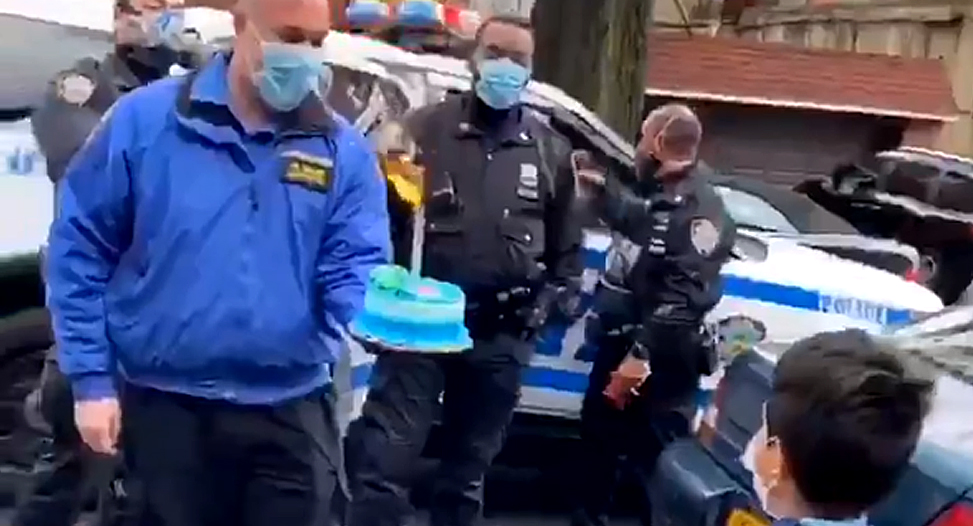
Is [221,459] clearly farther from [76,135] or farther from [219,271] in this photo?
[76,135]

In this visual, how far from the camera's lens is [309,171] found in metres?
3.89

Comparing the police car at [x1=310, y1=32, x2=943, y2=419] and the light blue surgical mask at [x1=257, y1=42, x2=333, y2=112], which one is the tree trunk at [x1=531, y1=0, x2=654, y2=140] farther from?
the light blue surgical mask at [x1=257, y1=42, x2=333, y2=112]

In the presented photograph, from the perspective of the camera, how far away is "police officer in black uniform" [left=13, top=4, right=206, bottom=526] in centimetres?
526

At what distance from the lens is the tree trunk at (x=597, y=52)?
11859 millimetres

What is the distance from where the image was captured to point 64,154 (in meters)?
5.44

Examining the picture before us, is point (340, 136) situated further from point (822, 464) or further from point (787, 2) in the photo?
point (787, 2)

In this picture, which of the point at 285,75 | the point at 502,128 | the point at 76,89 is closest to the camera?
the point at 285,75

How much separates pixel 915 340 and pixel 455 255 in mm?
1768

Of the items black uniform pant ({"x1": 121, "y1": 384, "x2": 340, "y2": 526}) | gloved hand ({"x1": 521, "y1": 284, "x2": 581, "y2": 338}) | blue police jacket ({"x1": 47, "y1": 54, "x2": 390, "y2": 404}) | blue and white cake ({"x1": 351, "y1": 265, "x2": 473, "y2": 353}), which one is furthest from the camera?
gloved hand ({"x1": 521, "y1": 284, "x2": 581, "y2": 338})

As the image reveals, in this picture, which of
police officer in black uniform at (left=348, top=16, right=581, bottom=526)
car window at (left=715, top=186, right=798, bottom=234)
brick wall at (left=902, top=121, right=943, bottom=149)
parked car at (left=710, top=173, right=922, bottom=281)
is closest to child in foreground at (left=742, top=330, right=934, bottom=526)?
police officer in black uniform at (left=348, top=16, right=581, bottom=526)

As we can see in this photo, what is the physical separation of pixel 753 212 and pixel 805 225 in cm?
38

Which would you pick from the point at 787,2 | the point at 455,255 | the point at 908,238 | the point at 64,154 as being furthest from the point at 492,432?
the point at 787,2

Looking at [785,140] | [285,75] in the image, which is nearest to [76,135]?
[285,75]

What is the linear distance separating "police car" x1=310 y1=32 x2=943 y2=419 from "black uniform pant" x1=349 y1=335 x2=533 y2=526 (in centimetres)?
80
